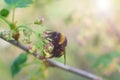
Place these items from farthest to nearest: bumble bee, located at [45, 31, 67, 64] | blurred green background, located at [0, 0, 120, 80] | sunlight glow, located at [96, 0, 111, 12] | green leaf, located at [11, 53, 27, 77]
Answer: sunlight glow, located at [96, 0, 111, 12] → blurred green background, located at [0, 0, 120, 80] → green leaf, located at [11, 53, 27, 77] → bumble bee, located at [45, 31, 67, 64]

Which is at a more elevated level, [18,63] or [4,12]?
[4,12]

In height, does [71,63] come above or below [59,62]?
below

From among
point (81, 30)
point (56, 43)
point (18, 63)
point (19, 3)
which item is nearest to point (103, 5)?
point (81, 30)

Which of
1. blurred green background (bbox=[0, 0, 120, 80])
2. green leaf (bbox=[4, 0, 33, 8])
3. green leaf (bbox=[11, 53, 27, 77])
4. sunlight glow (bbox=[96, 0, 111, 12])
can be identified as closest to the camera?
green leaf (bbox=[4, 0, 33, 8])

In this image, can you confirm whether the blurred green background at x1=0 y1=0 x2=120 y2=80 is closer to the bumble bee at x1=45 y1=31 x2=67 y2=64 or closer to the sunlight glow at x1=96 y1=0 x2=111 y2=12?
the sunlight glow at x1=96 y1=0 x2=111 y2=12

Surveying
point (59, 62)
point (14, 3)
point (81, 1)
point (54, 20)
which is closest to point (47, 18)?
point (54, 20)

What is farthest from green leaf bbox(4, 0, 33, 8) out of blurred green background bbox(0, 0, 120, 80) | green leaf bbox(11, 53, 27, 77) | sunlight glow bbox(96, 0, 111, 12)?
sunlight glow bbox(96, 0, 111, 12)

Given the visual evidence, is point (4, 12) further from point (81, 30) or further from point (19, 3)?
point (81, 30)

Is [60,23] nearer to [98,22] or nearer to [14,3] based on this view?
[98,22]
